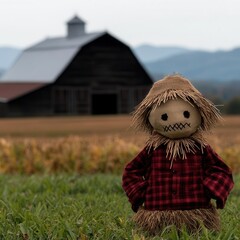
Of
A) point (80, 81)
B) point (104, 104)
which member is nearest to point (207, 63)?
point (104, 104)

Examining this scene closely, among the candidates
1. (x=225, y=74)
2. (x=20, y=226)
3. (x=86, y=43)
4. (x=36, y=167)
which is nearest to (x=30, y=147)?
(x=36, y=167)

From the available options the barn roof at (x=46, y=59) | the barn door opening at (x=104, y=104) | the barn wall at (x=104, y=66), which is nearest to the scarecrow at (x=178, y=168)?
the barn roof at (x=46, y=59)

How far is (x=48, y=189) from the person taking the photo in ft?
24.3

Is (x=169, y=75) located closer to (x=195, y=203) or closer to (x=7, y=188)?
(x=195, y=203)

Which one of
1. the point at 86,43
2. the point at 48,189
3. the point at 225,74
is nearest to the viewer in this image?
the point at 48,189

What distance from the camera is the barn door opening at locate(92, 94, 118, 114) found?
99.3ft

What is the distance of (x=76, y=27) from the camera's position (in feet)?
109

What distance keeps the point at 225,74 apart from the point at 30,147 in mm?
178913

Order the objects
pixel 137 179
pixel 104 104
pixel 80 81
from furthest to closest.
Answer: pixel 104 104 < pixel 80 81 < pixel 137 179

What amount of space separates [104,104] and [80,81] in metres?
1.54

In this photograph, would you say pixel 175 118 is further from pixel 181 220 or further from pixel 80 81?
pixel 80 81

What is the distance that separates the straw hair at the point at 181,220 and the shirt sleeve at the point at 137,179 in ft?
0.36

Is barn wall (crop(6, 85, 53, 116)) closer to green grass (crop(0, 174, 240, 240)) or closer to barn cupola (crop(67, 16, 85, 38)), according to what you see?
barn cupola (crop(67, 16, 85, 38))

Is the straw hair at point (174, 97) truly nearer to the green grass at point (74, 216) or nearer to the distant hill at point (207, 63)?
the green grass at point (74, 216)
